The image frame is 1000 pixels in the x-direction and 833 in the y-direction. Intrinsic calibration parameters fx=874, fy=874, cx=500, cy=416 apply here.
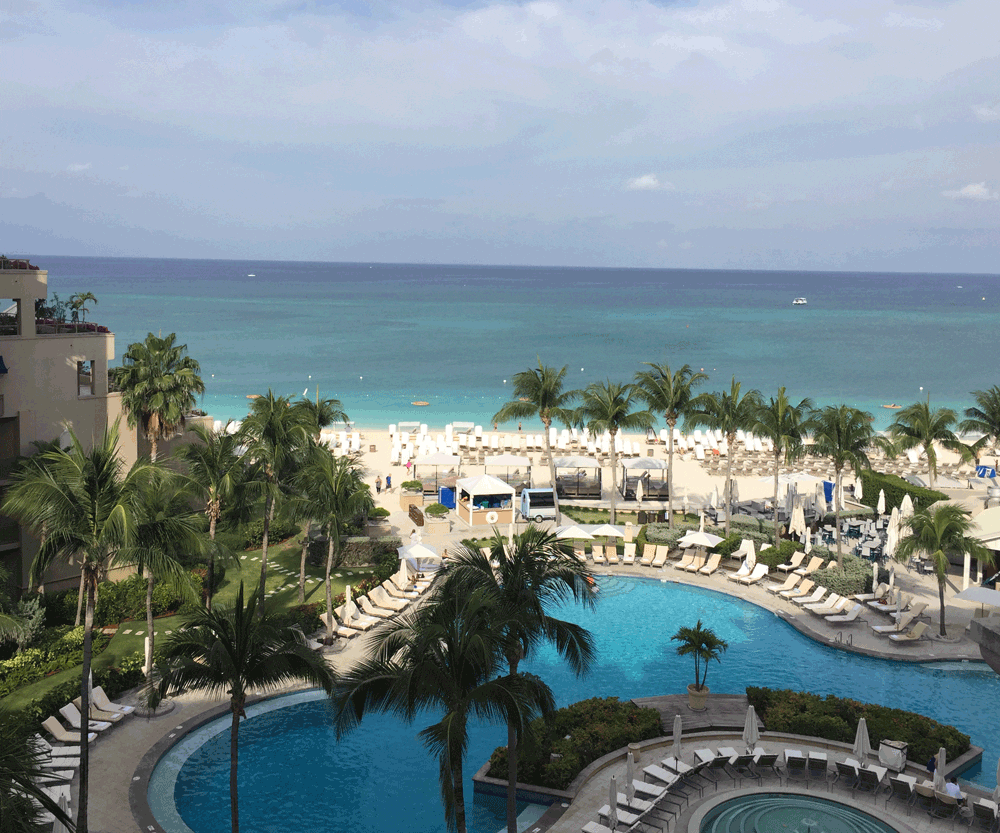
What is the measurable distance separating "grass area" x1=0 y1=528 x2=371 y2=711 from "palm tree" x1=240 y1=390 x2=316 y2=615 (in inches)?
78.5

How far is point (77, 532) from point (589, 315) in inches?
5546

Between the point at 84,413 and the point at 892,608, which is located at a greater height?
the point at 84,413

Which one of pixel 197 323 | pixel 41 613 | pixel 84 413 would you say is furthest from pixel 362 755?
pixel 197 323

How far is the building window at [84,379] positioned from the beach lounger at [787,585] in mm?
19067

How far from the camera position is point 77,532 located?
1259cm

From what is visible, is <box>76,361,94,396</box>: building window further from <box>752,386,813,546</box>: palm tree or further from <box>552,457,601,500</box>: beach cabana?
<box>752,386,813,546</box>: palm tree

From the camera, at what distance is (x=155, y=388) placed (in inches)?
905

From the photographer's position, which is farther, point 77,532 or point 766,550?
point 766,550

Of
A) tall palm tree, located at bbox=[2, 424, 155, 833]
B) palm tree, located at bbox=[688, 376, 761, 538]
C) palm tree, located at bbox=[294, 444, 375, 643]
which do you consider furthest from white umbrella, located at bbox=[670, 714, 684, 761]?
palm tree, located at bbox=[688, 376, 761, 538]

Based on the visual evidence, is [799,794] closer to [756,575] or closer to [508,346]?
[756,575]

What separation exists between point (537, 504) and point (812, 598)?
1119 centimetres

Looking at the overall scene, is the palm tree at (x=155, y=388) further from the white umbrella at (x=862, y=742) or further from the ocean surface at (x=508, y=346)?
the ocean surface at (x=508, y=346)

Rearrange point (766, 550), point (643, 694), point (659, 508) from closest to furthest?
point (643, 694) → point (766, 550) → point (659, 508)

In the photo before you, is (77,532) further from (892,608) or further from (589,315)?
(589,315)
